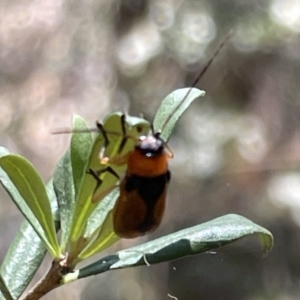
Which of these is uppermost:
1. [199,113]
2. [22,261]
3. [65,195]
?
[65,195]

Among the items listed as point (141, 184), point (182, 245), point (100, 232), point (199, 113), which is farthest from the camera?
point (199, 113)

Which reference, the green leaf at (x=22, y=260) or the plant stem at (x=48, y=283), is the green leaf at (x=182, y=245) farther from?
the green leaf at (x=22, y=260)

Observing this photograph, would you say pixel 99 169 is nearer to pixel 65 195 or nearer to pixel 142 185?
pixel 65 195

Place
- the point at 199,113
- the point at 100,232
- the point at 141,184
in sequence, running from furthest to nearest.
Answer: the point at 199,113 → the point at 141,184 → the point at 100,232

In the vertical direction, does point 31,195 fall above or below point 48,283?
above

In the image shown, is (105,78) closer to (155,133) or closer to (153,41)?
(153,41)

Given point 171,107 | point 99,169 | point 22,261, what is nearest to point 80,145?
point 99,169

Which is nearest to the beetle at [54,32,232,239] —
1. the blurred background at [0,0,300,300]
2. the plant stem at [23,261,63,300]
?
the plant stem at [23,261,63,300]

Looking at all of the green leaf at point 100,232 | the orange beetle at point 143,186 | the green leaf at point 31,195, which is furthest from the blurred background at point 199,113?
the green leaf at point 31,195
